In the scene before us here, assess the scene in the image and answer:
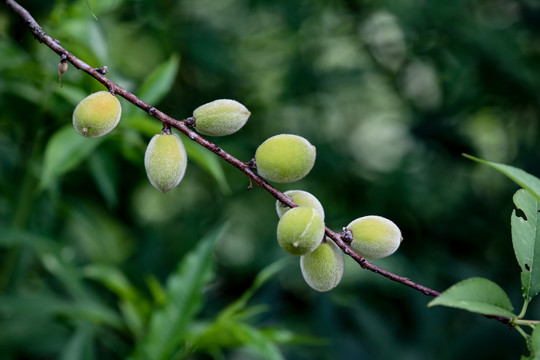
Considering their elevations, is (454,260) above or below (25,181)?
below

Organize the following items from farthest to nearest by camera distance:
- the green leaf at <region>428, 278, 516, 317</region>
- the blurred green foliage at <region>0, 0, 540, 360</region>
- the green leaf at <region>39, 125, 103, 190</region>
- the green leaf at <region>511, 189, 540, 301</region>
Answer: the blurred green foliage at <region>0, 0, 540, 360</region> → the green leaf at <region>39, 125, 103, 190</region> → the green leaf at <region>511, 189, 540, 301</region> → the green leaf at <region>428, 278, 516, 317</region>

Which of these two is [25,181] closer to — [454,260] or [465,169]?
[454,260]

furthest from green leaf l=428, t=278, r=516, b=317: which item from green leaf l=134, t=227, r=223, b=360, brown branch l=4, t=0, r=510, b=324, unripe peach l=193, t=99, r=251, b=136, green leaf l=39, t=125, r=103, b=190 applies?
green leaf l=39, t=125, r=103, b=190

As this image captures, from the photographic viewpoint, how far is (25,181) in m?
1.70

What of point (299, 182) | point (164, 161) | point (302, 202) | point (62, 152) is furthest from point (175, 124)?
point (299, 182)

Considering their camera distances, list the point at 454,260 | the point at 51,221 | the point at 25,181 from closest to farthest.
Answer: the point at 25,181, the point at 51,221, the point at 454,260

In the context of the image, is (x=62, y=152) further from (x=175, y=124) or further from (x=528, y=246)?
(x=528, y=246)

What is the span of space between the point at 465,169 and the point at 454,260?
1.85ft

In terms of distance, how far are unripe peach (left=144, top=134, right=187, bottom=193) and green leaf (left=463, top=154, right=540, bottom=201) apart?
0.39 m

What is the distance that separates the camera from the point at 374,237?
32.1 inches

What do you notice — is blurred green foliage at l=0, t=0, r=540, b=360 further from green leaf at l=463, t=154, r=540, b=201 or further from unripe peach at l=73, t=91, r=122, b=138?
green leaf at l=463, t=154, r=540, b=201

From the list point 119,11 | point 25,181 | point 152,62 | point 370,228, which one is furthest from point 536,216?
point 152,62

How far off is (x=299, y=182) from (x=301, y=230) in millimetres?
1881

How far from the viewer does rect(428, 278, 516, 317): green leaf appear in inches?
25.0
